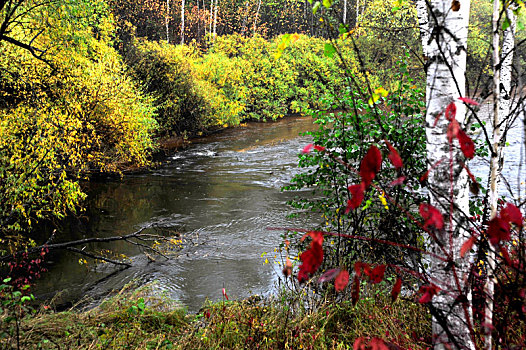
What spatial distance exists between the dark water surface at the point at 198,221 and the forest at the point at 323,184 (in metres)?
0.30

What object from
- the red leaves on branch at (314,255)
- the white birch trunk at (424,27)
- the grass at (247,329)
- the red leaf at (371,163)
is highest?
the white birch trunk at (424,27)

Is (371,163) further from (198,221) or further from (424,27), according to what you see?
(198,221)

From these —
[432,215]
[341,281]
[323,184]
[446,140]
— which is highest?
[446,140]

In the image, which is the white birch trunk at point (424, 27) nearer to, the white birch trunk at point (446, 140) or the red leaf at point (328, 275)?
the white birch trunk at point (446, 140)

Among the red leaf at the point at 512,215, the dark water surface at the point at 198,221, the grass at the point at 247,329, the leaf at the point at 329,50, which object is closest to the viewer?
the red leaf at the point at 512,215

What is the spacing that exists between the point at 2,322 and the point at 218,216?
7782mm

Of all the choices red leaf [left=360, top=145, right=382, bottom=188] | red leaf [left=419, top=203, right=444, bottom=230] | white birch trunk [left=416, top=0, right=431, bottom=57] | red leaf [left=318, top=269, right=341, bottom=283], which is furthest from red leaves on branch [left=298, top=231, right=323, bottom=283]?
white birch trunk [left=416, top=0, right=431, bottom=57]

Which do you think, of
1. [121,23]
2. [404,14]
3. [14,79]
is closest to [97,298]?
[14,79]

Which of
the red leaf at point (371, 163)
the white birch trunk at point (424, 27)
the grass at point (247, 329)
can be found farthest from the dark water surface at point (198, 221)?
the red leaf at point (371, 163)

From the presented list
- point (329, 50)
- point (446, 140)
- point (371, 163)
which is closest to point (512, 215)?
point (371, 163)

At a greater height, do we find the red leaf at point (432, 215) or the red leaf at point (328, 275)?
the red leaf at point (432, 215)

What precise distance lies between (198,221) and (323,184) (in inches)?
227

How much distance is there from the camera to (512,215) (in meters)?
1.63

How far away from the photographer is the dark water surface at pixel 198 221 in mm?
7789
